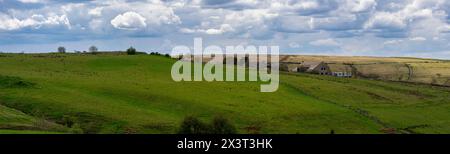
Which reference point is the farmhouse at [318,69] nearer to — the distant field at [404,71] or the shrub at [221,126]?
the distant field at [404,71]

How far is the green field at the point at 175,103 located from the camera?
61406mm

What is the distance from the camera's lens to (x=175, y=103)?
7400 cm

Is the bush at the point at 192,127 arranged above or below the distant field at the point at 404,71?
below

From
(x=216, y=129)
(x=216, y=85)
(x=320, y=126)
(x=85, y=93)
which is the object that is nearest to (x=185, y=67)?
(x=216, y=85)

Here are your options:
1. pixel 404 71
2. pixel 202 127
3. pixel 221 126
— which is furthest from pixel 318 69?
pixel 202 127

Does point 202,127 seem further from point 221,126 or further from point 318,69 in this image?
point 318,69

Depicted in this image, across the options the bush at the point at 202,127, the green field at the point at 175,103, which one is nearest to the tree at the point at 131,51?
the green field at the point at 175,103

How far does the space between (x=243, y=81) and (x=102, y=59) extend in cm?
2985

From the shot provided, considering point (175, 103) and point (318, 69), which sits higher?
point (318, 69)

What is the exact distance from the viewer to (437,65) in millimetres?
179125

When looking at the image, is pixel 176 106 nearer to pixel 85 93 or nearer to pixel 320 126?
pixel 85 93

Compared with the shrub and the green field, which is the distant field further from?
the shrub

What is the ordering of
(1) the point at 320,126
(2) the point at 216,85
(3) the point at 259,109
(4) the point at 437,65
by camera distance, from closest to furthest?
(1) the point at 320,126
(3) the point at 259,109
(2) the point at 216,85
(4) the point at 437,65
